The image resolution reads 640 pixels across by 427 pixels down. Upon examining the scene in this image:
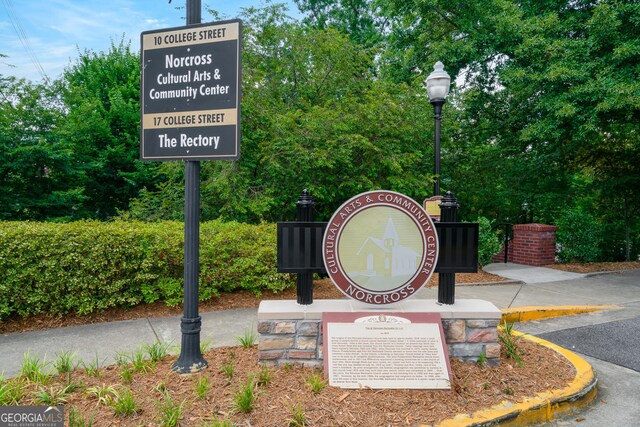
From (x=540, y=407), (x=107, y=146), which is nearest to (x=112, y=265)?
(x=540, y=407)

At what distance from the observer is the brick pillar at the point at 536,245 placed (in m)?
10.9

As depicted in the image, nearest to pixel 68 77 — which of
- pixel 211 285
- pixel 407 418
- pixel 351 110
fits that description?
pixel 351 110

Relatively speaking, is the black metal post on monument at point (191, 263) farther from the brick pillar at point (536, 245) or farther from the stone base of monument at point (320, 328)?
the brick pillar at point (536, 245)

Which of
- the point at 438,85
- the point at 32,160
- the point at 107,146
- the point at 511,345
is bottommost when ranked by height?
the point at 511,345

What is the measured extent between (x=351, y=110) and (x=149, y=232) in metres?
4.50

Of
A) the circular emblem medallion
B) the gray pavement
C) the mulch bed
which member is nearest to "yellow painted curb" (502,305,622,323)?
the gray pavement

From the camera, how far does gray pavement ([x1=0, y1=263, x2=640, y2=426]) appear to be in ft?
12.5

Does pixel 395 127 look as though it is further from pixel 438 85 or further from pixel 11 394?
pixel 11 394

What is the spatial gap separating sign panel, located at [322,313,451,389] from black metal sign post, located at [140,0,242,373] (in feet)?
3.72

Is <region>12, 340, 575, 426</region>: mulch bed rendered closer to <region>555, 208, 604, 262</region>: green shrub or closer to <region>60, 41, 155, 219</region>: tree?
<region>60, 41, 155, 219</region>: tree

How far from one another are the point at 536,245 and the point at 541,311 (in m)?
5.24

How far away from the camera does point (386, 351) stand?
3.61m
